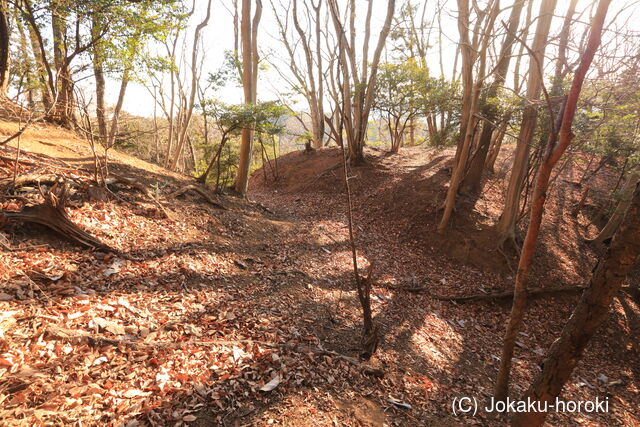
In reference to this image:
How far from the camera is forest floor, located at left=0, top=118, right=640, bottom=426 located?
7.99 feet

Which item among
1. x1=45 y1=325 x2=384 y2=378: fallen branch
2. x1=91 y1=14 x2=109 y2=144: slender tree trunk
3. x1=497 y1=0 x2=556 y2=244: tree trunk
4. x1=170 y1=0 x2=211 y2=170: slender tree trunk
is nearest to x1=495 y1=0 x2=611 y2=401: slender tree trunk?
x1=45 y1=325 x2=384 y2=378: fallen branch

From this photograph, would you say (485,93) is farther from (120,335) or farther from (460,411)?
(120,335)

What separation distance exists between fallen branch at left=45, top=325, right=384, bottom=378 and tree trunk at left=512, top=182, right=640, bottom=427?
1.66 metres

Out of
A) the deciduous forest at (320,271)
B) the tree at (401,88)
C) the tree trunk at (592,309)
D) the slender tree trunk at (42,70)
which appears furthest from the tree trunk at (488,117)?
the slender tree trunk at (42,70)

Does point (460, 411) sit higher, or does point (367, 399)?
point (367, 399)

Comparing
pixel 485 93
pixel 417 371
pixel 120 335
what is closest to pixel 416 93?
pixel 485 93

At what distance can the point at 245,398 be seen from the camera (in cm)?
262

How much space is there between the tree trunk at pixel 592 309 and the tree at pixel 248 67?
7.91 meters

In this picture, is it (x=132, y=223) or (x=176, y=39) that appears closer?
(x=132, y=223)

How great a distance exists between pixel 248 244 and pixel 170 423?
428cm

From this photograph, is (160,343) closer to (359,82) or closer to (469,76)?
(469,76)

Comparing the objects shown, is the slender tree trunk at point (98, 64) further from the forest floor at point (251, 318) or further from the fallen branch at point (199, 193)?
the fallen branch at point (199, 193)

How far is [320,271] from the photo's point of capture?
6.23 metres

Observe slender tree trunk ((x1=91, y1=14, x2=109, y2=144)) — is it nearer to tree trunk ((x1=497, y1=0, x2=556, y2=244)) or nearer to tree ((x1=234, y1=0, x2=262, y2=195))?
tree ((x1=234, y1=0, x2=262, y2=195))
